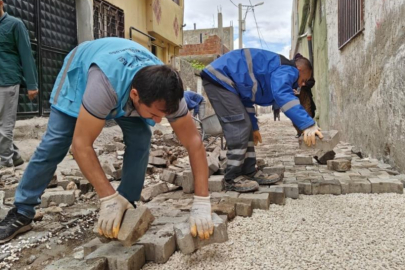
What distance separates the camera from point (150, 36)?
1043cm

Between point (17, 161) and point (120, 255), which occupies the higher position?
point (17, 161)

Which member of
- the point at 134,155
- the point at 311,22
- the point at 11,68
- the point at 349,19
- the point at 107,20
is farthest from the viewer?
the point at 311,22

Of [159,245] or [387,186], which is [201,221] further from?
[387,186]

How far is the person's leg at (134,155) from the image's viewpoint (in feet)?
7.89

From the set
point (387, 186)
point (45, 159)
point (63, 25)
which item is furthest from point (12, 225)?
point (63, 25)

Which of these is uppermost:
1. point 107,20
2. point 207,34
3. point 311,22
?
point 207,34

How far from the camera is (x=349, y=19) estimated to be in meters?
5.79

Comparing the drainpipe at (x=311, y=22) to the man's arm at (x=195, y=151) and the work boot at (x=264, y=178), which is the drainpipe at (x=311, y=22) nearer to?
the work boot at (x=264, y=178)

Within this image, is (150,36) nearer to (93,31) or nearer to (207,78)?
(93,31)

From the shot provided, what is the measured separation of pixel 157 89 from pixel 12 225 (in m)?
1.41

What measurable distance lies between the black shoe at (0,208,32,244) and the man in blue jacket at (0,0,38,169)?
1.83m

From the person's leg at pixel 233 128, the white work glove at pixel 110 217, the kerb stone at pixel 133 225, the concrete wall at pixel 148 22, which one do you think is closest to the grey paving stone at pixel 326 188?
the person's leg at pixel 233 128

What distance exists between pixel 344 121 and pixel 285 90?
12.4 ft

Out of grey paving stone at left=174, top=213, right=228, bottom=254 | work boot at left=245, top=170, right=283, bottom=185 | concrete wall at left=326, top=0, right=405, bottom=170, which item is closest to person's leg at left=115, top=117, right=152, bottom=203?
grey paving stone at left=174, top=213, right=228, bottom=254
